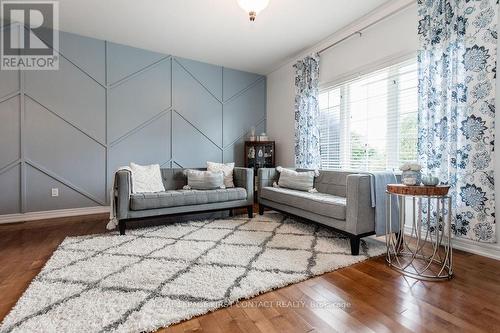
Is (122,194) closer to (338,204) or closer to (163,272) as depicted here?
(163,272)

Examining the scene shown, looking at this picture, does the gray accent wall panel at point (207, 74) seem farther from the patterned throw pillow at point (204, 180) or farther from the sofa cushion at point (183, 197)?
the sofa cushion at point (183, 197)

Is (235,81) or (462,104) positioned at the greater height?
(235,81)

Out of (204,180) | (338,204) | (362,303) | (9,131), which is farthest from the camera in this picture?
Result: (204,180)

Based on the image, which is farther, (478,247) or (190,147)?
(190,147)

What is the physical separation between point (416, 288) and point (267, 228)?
5.35ft

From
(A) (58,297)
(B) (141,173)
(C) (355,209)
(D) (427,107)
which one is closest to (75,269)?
(A) (58,297)

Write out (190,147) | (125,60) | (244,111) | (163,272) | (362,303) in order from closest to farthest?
(362,303), (163,272), (125,60), (190,147), (244,111)

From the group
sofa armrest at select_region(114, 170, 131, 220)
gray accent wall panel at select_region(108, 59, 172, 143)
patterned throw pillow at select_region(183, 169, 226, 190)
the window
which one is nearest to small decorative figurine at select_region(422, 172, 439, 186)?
the window

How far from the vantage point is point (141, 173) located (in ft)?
10.9

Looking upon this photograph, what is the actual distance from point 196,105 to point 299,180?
8.07ft

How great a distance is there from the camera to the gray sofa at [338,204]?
227cm

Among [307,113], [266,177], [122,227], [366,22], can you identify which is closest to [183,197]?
[122,227]

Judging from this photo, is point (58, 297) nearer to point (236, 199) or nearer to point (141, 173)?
point (141, 173)

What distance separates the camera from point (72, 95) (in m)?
3.72
